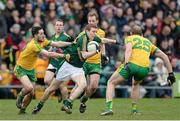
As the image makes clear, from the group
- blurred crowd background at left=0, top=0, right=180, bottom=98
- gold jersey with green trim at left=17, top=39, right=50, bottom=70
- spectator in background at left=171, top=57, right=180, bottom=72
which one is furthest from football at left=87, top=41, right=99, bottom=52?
spectator in background at left=171, top=57, right=180, bottom=72

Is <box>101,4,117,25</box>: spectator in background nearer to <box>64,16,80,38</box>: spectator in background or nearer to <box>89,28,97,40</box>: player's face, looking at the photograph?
<box>64,16,80,38</box>: spectator in background

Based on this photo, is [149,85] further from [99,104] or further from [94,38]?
[94,38]

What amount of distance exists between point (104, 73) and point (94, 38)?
6.98 m

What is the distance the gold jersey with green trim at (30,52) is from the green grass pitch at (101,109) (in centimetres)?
115

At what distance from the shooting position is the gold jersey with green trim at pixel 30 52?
1825 cm

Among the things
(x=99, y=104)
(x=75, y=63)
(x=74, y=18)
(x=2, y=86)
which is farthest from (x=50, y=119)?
(x=74, y=18)

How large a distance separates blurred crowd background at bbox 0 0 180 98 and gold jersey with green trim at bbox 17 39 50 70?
6510 mm

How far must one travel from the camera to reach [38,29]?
60.3 feet

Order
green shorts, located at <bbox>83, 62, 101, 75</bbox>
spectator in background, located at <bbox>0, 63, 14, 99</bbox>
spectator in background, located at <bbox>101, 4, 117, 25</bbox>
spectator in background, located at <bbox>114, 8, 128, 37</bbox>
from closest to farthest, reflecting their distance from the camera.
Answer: green shorts, located at <bbox>83, 62, 101, 75</bbox> < spectator in background, located at <bbox>0, 63, 14, 99</bbox> < spectator in background, located at <bbox>101, 4, 117, 25</bbox> < spectator in background, located at <bbox>114, 8, 128, 37</bbox>

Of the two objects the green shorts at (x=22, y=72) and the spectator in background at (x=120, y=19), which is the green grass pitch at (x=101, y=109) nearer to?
the green shorts at (x=22, y=72)

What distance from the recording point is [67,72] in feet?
60.5

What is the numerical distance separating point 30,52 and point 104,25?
872cm

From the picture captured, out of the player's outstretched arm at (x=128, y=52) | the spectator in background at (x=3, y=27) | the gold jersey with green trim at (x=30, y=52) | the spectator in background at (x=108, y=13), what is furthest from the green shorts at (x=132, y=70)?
the spectator in background at (x=108, y=13)

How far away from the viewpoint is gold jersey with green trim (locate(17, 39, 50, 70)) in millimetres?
18250
